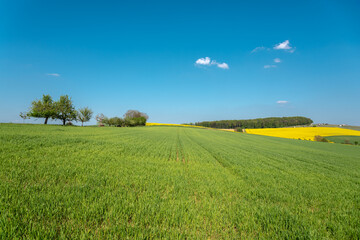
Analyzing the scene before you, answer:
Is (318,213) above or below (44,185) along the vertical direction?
below

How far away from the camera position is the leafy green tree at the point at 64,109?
45728 millimetres

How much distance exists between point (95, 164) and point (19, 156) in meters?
2.78

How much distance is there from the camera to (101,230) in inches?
89.0

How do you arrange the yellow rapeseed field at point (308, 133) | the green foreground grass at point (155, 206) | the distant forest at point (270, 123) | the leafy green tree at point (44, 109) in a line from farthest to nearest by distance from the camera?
the distant forest at point (270, 123), the yellow rapeseed field at point (308, 133), the leafy green tree at point (44, 109), the green foreground grass at point (155, 206)

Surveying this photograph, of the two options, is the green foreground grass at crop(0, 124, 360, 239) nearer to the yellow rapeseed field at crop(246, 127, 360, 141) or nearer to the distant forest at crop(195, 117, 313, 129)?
the yellow rapeseed field at crop(246, 127, 360, 141)

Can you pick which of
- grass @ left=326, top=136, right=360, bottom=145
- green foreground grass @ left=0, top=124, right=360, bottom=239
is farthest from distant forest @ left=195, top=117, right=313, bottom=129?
green foreground grass @ left=0, top=124, right=360, bottom=239

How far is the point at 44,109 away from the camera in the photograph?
42938mm

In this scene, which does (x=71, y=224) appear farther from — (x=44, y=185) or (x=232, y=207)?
(x=232, y=207)

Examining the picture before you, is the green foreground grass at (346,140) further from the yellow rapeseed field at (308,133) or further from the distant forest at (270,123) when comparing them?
the distant forest at (270,123)

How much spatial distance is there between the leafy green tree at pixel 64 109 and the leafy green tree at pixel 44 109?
123cm

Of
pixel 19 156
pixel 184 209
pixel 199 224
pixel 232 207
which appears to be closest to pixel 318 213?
pixel 232 207

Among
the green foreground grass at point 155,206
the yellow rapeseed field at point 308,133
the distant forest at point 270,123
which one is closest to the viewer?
the green foreground grass at point 155,206

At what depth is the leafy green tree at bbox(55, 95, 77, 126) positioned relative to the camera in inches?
1800

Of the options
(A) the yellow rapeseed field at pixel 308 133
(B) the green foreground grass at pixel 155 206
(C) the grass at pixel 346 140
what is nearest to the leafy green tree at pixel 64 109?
(B) the green foreground grass at pixel 155 206
